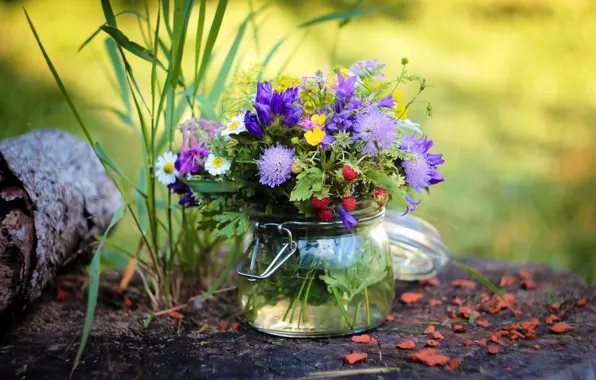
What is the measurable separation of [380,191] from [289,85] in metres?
0.29

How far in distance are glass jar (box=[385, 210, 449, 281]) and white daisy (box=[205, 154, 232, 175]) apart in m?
0.53

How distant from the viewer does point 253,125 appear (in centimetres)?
122

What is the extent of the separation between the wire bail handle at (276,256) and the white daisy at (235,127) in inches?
8.3

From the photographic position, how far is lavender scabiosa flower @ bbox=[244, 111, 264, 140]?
1.22 m

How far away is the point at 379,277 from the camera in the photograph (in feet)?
4.48

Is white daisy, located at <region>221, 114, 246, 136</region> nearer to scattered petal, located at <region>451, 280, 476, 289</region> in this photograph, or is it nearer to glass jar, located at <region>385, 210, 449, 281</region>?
glass jar, located at <region>385, 210, 449, 281</region>

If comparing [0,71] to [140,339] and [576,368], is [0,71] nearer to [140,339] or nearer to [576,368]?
[140,339]

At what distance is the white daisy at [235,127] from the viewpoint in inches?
49.4

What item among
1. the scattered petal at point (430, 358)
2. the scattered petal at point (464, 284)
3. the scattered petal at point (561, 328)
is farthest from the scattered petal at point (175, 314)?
the scattered petal at point (561, 328)

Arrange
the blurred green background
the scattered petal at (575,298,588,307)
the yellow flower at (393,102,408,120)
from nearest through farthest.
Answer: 1. the yellow flower at (393,102,408,120)
2. the scattered petal at (575,298,588,307)
3. the blurred green background

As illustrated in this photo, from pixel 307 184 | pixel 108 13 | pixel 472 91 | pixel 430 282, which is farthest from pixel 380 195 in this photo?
pixel 472 91

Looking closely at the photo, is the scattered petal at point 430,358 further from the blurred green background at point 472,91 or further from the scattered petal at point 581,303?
the blurred green background at point 472,91

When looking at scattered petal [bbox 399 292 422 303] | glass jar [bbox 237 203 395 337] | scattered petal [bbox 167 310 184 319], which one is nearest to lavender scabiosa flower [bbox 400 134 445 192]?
glass jar [bbox 237 203 395 337]

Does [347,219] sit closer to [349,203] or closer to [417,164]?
[349,203]
